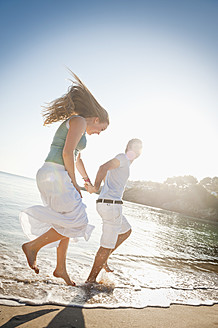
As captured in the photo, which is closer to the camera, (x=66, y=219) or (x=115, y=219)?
(x=66, y=219)

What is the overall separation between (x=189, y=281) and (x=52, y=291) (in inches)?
108

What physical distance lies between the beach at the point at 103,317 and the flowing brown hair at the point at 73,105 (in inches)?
77.2

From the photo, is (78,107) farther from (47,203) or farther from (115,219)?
(115,219)

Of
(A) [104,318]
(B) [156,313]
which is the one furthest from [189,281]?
(A) [104,318]

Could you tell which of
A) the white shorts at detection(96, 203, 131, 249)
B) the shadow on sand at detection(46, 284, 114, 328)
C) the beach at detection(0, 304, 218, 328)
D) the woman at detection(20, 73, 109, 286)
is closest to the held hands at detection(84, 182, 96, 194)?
the white shorts at detection(96, 203, 131, 249)

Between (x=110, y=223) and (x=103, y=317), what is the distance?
133 cm

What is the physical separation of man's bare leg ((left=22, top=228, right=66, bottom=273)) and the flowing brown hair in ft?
4.30

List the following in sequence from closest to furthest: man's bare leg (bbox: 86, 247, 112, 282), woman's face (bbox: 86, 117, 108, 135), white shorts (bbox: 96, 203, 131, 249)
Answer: woman's face (bbox: 86, 117, 108, 135) → man's bare leg (bbox: 86, 247, 112, 282) → white shorts (bbox: 96, 203, 131, 249)

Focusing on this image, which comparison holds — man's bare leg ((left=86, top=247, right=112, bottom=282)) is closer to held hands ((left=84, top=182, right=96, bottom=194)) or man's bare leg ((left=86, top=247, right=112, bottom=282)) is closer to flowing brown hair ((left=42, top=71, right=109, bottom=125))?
held hands ((left=84, top=182, right=96, bottom=194))

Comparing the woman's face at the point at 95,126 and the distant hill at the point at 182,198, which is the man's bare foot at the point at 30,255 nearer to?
the woman's face at the point at 95,126

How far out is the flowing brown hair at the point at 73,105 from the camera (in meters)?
2.55

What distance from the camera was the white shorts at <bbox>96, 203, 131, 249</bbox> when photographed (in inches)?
126

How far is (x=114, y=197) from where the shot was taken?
3.29 m

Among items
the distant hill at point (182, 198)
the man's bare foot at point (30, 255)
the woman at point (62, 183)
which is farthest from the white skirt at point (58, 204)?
the distant hill at point (182, 198)
